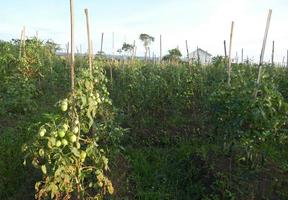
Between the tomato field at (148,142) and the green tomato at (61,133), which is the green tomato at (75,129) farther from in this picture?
the green tomato at (61,133)

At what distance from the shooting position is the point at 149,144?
18.4 feet

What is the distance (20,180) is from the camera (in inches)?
177

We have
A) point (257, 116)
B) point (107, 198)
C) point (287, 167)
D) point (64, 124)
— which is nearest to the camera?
point (64, 124)

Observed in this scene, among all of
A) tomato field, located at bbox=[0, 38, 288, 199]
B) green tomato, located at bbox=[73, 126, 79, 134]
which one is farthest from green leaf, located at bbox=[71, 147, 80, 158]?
green tomato, located at bbox=[73, 126, 79, 134]

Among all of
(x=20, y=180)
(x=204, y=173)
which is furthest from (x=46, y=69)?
(x=204, y=173)

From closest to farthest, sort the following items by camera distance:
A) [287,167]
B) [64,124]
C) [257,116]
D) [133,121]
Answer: [64,124], [257,116], [287,167], [133,121]

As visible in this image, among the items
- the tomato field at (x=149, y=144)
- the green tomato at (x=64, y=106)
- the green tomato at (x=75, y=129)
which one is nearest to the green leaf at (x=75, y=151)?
the tomato field at (x=149, y=144)

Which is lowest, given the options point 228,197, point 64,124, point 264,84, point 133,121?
point 228,197

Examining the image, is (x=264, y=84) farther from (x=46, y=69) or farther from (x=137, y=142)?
(x=46, y=69)

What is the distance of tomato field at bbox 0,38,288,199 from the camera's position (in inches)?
123

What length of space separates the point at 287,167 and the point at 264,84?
96 cm

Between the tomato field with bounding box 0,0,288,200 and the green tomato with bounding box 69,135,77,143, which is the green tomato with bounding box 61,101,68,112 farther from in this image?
the green tomato with bounding box 69,135,77,143

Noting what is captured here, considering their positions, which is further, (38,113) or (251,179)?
(38,113)

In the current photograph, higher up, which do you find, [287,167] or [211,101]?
[211,101]
